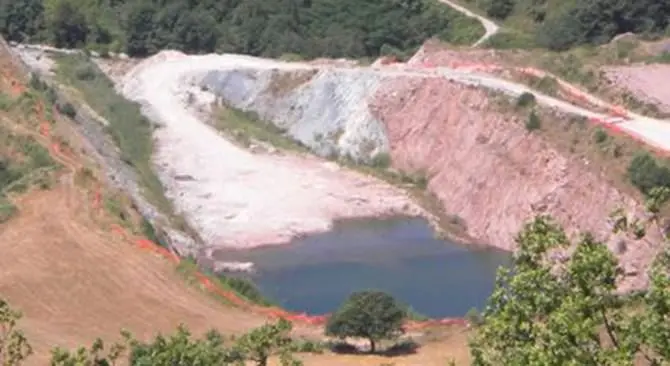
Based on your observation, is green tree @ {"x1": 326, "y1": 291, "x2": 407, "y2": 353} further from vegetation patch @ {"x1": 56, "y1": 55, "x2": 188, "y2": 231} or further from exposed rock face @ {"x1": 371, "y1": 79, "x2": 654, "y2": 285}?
vegetation patch @ {"x1": 56, "y1": 55, "x2": 188, "y2": 231}

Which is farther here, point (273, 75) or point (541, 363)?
point (273, 75)

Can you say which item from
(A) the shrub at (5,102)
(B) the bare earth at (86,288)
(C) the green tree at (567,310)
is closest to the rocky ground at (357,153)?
(A) the shrub at (5,102)

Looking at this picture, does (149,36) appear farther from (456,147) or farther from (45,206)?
(45,206)

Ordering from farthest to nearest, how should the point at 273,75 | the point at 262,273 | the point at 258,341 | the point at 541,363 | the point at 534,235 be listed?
the point at 273,75
the point at 262,273
the point at 258,341
the point at 534,235
the point at 541,363

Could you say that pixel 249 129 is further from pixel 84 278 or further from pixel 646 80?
pixel 84 278

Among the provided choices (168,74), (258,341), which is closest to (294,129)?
(168,74)

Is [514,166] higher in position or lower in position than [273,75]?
lower
